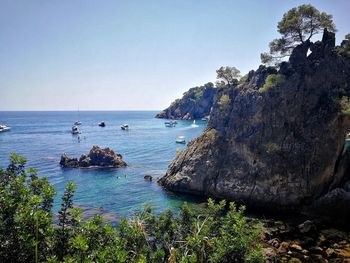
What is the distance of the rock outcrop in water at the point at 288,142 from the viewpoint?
4478cm

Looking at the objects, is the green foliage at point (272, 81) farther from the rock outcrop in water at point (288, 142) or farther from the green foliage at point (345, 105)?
the green foliage at point (345, 105)

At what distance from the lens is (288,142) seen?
1857 inches

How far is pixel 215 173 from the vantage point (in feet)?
172

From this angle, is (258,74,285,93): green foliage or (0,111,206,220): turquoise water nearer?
(258,74,285,93): green foliage

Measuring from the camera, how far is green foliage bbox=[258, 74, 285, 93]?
4967 centimetres

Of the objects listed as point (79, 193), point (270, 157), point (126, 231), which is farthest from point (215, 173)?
point (126, 231)

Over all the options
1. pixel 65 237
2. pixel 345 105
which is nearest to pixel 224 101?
pixel 345 105

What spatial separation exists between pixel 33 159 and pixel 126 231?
252 feet

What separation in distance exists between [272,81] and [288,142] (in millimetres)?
10087

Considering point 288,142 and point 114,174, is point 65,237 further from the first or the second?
point 114,174

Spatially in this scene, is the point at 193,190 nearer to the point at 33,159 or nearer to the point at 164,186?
the point at 164,186

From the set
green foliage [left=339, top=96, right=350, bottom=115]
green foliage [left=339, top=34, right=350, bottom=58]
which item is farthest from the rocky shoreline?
green foliage [left=339, top=34, right=350, bottom=58]

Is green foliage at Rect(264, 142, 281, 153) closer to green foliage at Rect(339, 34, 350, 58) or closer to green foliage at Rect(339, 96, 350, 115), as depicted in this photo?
green foliage at Rect(339, 96, 350, 115)

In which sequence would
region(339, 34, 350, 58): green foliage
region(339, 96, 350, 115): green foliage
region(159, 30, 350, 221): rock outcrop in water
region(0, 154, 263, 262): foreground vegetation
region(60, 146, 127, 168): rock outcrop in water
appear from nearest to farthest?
region(0, 154, 263, 262): foreground vegetation → region(339, 96, 350, 115): green foliage → region(159, 30, 350, 221): rock outcrop in water → region(339, 34, 350, 58): green foliage → region(60, 146, 127, 168): rock outcrop in water
